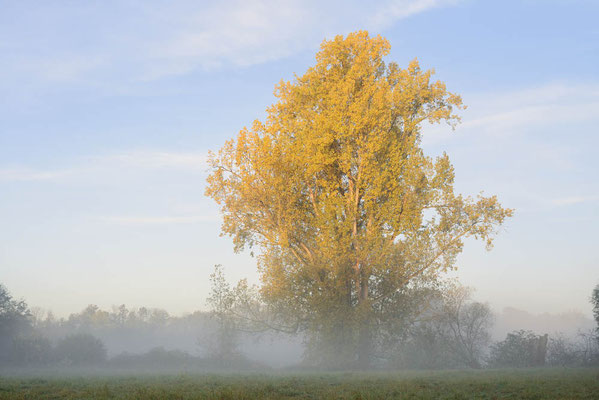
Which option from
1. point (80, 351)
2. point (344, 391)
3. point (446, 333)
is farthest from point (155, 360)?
point (344, 391)

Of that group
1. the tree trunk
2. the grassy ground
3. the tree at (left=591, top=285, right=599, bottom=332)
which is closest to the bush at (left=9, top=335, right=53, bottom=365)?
the tree trunk

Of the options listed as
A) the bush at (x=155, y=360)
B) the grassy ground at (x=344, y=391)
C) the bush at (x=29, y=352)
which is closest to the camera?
the grassy ground at (x=344, y=391)

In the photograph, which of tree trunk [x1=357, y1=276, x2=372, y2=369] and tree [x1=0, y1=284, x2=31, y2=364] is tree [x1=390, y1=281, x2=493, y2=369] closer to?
tree trunk [x1=357, y1=276, x2=372, y2=369]

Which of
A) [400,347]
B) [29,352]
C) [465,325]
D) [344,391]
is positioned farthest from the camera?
[29,352]

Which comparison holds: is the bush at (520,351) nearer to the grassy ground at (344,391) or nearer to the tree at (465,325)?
the tree at (465,325)

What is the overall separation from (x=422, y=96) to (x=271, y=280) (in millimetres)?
15247

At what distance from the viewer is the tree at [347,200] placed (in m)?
29.1

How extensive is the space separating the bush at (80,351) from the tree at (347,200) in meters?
25.7

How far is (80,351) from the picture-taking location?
1885 inches

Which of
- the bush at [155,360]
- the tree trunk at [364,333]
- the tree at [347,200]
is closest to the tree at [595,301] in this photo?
the tree at [347,200]

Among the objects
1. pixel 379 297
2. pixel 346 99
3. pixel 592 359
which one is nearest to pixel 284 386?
pixel 379 297

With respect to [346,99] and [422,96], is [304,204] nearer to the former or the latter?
[346,99]

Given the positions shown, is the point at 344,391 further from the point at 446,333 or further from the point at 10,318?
the point at 10,318

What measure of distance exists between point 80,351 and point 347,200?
33.7 m
